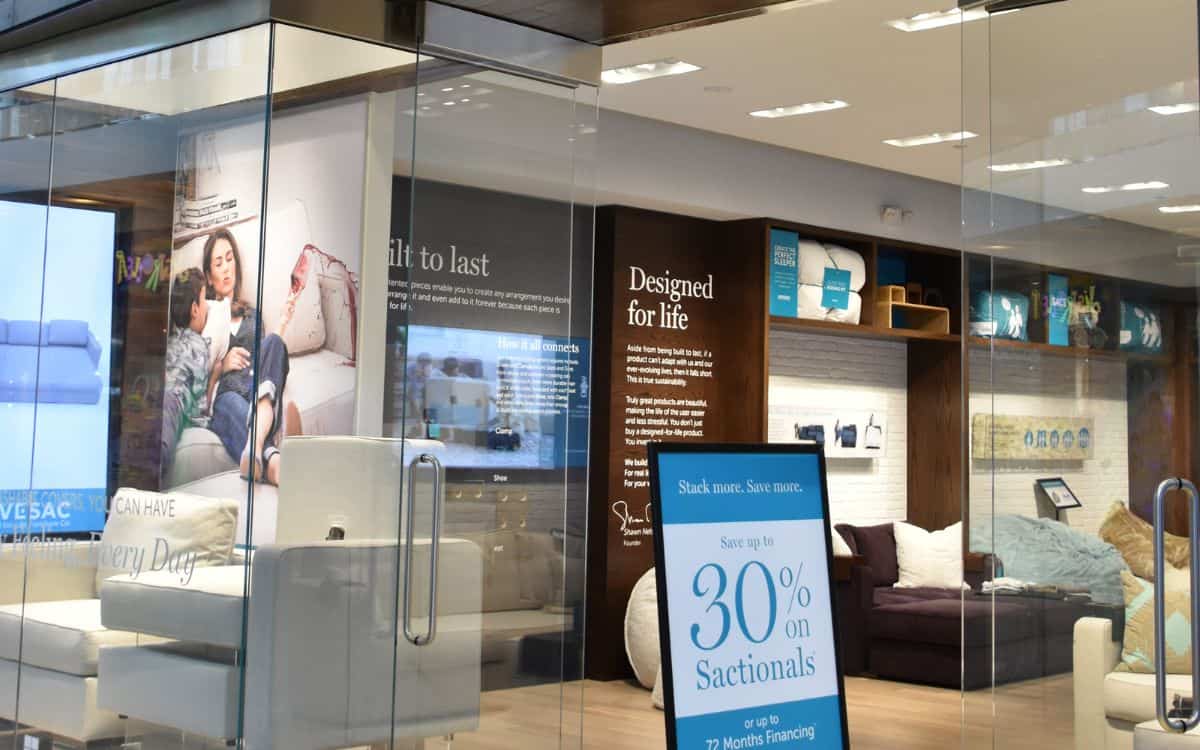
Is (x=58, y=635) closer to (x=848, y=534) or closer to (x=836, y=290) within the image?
(x=848, y=534)

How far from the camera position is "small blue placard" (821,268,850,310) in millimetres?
9102

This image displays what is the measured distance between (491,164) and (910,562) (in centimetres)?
568

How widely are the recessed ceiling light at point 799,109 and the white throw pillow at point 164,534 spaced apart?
13.3 feet

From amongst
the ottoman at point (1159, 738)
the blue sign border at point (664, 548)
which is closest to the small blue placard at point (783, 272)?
the blue sign border at point (664, 548)

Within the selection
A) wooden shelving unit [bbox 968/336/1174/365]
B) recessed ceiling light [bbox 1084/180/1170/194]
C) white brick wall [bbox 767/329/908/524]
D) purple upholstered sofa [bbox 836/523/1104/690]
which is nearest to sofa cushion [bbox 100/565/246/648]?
wooden shelving unit [bbox 968/336/1174/365]

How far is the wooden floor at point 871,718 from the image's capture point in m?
3.28

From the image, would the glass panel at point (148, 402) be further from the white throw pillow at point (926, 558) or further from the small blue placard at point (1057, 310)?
the white throw pillow at point (926, 558)

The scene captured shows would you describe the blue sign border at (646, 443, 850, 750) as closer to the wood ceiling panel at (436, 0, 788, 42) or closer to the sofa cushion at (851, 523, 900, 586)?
the wood ceiling panel at (436, 0, 788, 42)

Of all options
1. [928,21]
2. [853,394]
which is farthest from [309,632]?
[853,394]

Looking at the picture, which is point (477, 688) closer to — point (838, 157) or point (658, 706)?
point (658, 706)

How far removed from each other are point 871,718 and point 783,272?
3.00 meters

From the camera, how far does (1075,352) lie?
329cm

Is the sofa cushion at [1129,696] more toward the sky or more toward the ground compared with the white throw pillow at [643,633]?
more toward the sky

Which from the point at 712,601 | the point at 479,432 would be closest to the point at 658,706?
the point at 479,432
